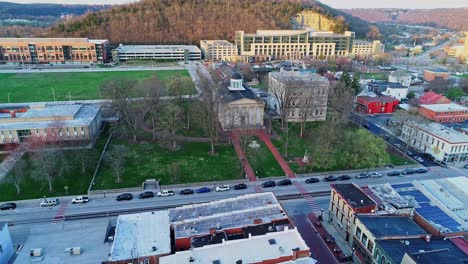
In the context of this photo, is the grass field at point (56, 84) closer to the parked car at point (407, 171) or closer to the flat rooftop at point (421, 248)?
the parked car at point (407, 171)

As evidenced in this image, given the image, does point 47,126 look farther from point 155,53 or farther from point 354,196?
point 155,53

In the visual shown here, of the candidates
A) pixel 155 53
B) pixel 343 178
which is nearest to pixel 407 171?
pixel 343 178

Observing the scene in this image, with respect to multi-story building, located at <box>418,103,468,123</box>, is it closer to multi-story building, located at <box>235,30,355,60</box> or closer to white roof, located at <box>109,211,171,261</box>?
white roof, located at <box>109,211,171,261</box>

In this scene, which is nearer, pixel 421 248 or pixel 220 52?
pixel 421 248

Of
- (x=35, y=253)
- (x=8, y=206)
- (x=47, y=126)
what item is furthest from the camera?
(x=47, y=126)

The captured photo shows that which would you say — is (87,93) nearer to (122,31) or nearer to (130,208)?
(130,208)

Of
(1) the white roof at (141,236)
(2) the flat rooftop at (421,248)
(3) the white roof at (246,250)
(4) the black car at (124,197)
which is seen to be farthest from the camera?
(4) the black car at (124,197)

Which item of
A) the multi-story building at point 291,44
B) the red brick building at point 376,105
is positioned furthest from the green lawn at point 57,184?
the multi-story building at point 291,44
